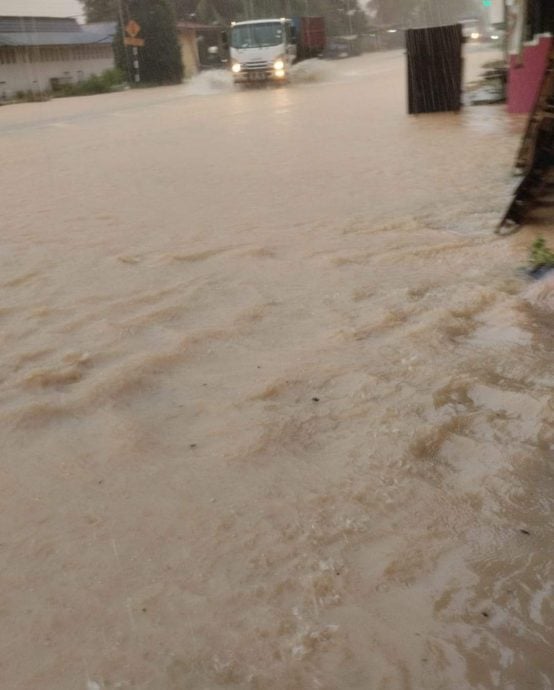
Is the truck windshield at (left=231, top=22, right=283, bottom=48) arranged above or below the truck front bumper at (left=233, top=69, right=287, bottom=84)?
above

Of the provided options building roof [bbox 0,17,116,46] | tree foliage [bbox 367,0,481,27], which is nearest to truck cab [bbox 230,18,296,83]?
building roof [bbox 0,17,116,46]

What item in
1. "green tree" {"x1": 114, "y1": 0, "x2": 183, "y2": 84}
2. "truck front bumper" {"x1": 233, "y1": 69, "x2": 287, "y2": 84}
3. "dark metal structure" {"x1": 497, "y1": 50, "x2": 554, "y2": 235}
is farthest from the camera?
"green tree" {"x1": 114, "y1": 0, "x2": 183, "y2": 84}

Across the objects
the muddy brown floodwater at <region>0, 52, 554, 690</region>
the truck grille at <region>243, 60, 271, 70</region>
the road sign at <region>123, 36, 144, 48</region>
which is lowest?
the muddy brown floodwater at <region>0, 52, 554, 690</region>

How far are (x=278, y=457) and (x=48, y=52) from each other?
39.2 m

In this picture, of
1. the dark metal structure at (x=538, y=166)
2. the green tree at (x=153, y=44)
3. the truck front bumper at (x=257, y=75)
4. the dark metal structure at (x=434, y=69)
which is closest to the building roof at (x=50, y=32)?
the green tree at (x=153, y=44)

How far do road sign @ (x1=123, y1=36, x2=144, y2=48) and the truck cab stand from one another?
12333 mm

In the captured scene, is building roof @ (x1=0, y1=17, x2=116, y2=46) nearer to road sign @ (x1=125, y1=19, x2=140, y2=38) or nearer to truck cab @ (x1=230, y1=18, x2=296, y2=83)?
road sign @ (x1=125, y1=19, x2=140, y2=38)

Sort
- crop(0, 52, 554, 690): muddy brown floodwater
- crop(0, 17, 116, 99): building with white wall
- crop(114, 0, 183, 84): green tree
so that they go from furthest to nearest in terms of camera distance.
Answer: crop(114, 0, 183, 84): green tree, crop(0, 17, 116, 99): building with white wall, crop(0, 52, 554, 690): muddy brown floodwater

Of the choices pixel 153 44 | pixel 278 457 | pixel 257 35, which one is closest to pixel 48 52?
pixel 153 44

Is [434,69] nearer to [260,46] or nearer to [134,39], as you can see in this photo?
[260,46]

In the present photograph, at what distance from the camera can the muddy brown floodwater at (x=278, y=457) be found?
210 centimetres

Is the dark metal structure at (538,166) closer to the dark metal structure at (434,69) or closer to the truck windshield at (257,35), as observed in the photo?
the dark metal structure at (434,69)

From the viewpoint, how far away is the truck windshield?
88.4 feet

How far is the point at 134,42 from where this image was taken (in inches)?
1501
